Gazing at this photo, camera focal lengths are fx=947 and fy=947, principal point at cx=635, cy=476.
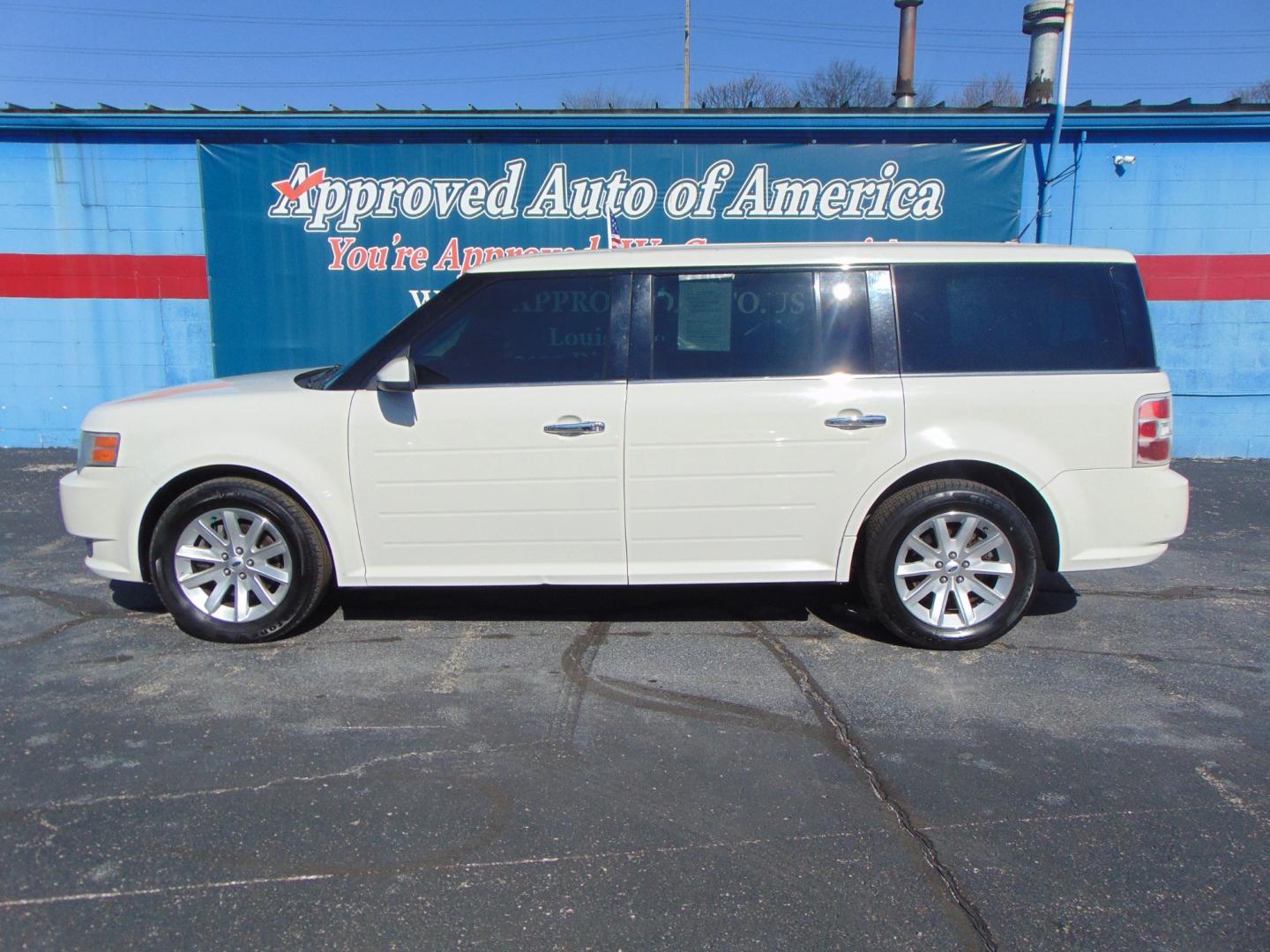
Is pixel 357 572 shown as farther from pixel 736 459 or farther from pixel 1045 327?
pixel 1045 327

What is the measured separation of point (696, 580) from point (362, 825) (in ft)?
6.64

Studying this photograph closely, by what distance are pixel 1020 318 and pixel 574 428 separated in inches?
85.7

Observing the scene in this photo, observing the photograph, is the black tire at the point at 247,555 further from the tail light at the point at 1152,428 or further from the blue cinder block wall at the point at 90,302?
the blue cinder block wall at the point at 90,302

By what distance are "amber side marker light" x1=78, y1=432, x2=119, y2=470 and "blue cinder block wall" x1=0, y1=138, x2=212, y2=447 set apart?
5.73 metres

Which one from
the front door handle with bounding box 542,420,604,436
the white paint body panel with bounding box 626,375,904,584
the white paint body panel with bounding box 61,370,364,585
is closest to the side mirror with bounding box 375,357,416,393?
the white paint body panel with bounding box 61,370,364,585

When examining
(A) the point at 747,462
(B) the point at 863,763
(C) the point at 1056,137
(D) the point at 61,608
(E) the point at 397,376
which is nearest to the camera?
(B) the point at 863,763

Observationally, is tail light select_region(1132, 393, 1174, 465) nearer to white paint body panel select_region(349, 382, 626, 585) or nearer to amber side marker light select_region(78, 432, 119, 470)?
white paint body panel select_region(349, 382, 626, 585)

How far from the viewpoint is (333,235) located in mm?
9672

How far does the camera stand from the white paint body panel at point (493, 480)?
4363 millimetres

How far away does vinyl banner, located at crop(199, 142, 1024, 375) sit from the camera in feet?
30.9

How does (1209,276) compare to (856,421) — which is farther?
(1209,276)

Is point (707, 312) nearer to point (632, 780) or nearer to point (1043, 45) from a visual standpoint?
point (632, 780)

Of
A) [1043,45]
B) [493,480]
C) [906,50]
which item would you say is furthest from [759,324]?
[906,50]

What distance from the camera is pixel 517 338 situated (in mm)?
4469
